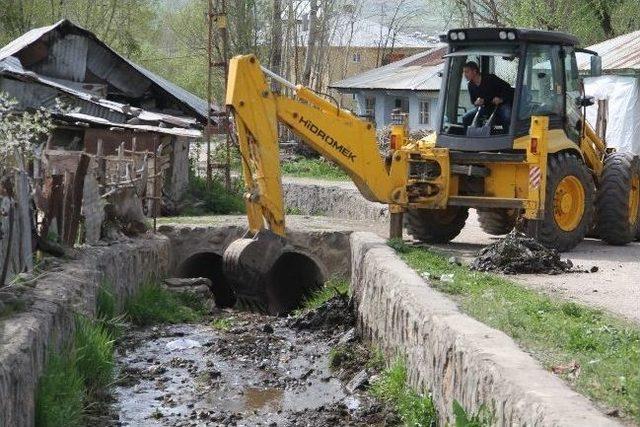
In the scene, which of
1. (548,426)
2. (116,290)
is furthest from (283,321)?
(548,426)

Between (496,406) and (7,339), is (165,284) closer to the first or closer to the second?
(7,339)

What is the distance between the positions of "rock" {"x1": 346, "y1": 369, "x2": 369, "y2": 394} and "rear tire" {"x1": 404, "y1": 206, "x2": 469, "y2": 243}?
5.52m

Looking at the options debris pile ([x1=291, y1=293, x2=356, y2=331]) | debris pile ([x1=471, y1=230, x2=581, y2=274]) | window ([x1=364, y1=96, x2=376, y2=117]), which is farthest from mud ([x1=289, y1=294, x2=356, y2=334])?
window ([x1=364, y1=96, x2=376, y2=117])

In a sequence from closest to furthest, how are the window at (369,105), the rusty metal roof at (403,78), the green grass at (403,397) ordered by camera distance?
the green grass at (403,397), the rusty metal roof at (403,78), the window at (369,105)

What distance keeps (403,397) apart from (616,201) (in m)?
8.20

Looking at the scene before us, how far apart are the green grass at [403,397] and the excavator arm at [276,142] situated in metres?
5.25

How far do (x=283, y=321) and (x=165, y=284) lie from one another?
231 centimetres

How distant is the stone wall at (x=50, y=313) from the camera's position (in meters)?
8.88

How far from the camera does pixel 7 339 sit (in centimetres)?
940

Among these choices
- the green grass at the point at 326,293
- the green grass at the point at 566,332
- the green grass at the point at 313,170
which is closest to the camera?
the green grass at the point at 566,332

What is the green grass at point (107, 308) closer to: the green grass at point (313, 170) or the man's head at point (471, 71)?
the man's head at point (471, 71)

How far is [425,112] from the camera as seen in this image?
51.5 m

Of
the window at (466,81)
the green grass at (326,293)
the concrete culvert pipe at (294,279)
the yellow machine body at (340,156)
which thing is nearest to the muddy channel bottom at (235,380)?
the green grass at (326,293)

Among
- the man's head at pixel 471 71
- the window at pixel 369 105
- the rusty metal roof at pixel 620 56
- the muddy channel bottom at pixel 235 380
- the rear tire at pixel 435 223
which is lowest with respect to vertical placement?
the muddy channel bottom at pixel 235 380
